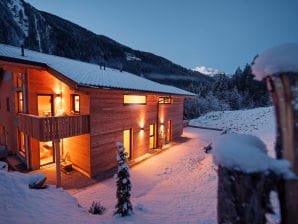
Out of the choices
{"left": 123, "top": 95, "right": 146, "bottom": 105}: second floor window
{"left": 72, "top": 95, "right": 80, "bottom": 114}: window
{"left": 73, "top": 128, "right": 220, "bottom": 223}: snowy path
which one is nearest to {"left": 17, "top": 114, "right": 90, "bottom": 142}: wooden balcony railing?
{"left": 72, "top": 95, "right": 80, "bottom": 114}: window

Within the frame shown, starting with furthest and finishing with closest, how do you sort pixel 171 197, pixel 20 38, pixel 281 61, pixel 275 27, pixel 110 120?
pixel 275 27
pixel 20 38
pixel 110 120
pixel 171 197
pixel 281 61

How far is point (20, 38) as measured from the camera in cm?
3938

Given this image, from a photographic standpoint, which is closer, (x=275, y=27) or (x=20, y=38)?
(x=20, y=38)

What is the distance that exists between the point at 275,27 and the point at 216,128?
183m

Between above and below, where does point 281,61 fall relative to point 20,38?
below

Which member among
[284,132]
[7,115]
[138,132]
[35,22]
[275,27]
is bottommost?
[138,132]

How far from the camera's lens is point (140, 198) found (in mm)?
6426

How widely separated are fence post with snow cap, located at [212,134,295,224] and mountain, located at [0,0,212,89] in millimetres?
20985

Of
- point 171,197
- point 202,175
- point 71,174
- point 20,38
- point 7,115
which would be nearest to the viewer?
point 171,197

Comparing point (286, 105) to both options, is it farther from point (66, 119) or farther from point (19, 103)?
point (19, 103)

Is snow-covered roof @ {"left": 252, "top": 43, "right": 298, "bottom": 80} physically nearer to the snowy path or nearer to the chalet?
the snowy path

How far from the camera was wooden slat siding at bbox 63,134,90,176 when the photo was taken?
27.6 ft

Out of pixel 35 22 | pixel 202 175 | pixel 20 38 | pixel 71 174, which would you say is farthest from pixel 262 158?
pixel 35 22

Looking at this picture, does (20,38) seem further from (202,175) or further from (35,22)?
(202,175)
